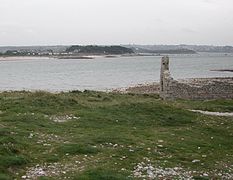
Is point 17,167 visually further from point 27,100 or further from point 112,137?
point 27,100

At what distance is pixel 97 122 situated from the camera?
17797 millimetres

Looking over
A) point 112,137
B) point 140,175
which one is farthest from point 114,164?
point 112,137

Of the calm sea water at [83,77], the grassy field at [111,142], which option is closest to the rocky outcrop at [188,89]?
the grassy field at [111,142]

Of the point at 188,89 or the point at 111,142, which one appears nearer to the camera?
the point at 111,142

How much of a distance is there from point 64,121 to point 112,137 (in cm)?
357

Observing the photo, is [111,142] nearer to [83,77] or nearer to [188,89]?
[188,89]

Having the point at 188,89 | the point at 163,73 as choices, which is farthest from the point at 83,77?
the point at 188,89

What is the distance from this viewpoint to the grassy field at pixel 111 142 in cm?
1091

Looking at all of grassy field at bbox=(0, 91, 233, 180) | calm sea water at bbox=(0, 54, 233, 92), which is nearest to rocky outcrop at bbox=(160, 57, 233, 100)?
grassy field at bbox=(0, 91, 233, 180)

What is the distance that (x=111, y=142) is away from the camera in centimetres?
1395

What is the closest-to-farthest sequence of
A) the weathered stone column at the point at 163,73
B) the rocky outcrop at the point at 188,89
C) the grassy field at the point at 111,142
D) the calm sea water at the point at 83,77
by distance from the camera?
1. the grassy field at the point at 111,142
2. the rocky outcrop at the point at 188,89
3. the weathered stone column at the point at 163,73
4. the calm sea water at the point at 83,77

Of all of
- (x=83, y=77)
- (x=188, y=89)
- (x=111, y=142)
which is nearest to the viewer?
(x=111, y=142)

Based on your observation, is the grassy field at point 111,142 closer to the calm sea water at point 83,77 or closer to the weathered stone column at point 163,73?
the weathered stone column at point 163,73

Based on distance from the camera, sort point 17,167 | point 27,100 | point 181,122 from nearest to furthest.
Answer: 1. point 17,167
2. point 181,122
3. point 27,100
